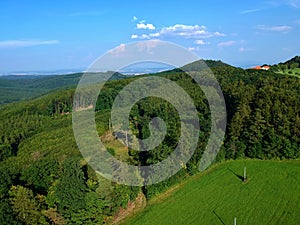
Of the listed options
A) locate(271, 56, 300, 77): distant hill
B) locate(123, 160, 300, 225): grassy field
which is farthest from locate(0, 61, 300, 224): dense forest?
locate(271, 56, 300, 77): distant hill

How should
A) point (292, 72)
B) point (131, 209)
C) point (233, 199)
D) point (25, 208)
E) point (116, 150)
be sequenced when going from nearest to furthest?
point (25, 208)
point (131, 209)
point (233, 199)
point (116, 150)
point (292, 72)

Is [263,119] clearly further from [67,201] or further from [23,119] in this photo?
[23,119]

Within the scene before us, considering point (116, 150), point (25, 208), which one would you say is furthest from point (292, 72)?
point (25, 208)

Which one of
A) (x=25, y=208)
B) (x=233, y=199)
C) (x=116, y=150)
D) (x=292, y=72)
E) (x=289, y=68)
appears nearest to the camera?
(x=25, y=208)

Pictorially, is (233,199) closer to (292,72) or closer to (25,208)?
(25,208)

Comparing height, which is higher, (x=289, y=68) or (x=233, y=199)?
(x=289, y=68)

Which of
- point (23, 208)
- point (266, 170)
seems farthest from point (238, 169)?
point (23, 208)

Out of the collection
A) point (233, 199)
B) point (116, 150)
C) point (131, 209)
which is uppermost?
point (116, 150)
